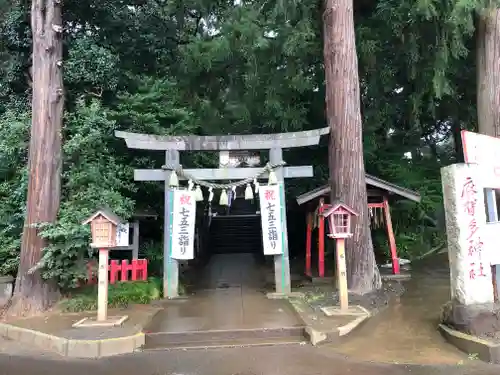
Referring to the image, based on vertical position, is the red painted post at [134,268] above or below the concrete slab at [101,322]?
above

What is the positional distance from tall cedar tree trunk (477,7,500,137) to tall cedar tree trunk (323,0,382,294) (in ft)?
10.9

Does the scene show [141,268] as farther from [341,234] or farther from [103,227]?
[341,234]

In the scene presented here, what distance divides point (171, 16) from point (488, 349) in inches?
548

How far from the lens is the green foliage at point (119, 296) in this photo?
29.5 feet

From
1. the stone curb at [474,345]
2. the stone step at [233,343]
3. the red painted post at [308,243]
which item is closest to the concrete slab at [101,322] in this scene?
the stone step at [233,343]

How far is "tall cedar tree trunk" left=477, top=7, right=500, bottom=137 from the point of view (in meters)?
10.5

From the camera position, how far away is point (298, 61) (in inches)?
487

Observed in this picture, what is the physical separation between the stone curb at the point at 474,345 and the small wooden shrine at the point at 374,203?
16.3ft

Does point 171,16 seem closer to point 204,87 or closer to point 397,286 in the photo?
point 204,87

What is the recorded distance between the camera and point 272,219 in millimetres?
10477

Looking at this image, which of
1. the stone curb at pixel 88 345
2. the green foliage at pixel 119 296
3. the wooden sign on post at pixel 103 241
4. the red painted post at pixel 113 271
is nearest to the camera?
the stone curb at pixel 88 345

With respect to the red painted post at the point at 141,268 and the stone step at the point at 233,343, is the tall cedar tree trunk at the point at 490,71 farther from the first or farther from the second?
the red painted post at the point at 141,268

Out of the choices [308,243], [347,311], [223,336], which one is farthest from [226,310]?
[308,243]

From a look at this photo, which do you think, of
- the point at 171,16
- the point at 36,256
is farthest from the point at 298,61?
the point at 36,256
